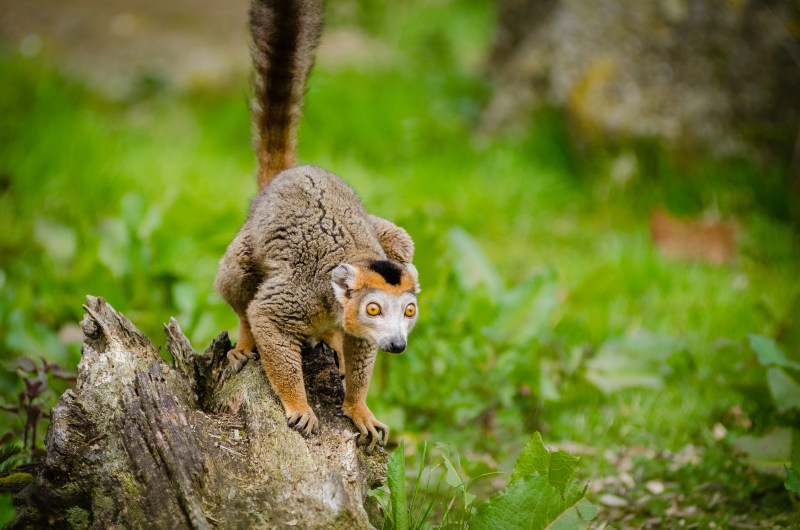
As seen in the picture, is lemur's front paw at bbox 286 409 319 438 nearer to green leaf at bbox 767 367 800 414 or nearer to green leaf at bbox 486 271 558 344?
green leaf at bbox 486 271 558 344

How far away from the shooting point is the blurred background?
3.37m

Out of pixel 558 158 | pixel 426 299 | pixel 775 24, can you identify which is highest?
pixel 775 24

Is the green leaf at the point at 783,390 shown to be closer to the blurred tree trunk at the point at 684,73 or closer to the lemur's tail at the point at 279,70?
the lemur's tail at the point at 279,70

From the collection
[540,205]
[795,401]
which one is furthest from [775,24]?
[795,401]

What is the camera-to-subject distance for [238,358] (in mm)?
2742

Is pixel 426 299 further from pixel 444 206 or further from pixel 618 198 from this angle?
pixel 618 198

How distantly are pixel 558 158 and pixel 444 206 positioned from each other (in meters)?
1.34

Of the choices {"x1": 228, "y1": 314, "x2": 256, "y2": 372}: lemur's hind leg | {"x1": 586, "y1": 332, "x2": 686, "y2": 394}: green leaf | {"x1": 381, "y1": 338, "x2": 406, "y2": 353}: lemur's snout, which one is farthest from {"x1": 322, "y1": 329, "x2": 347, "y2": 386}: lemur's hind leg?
{"x1": 586, "y1": 332, "x2": 686, "y2": 394}: green leaf

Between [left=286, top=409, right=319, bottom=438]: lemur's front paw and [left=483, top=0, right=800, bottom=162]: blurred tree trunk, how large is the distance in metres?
4.37

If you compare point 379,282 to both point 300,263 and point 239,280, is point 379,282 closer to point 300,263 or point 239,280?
point 300,263

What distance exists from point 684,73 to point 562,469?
4.83 metres

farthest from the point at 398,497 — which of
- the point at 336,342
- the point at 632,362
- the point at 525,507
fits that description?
the point at 632,362

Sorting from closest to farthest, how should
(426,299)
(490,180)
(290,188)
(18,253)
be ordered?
(290,188)
(426,299)
(18,253)
(490,180)

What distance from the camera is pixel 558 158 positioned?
20.3 feet
